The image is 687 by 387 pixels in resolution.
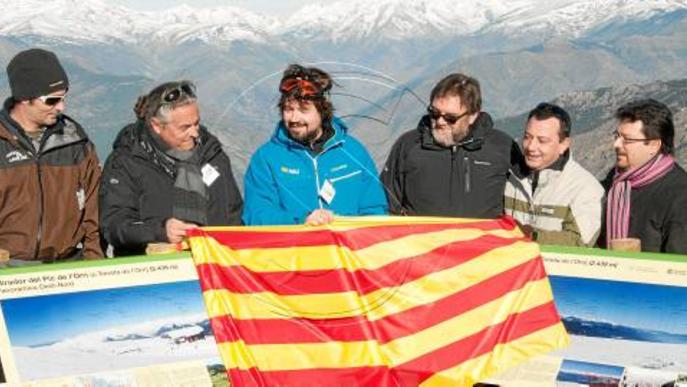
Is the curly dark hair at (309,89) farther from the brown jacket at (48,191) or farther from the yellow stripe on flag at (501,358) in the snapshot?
the yellow stripe on flag at (501,358)

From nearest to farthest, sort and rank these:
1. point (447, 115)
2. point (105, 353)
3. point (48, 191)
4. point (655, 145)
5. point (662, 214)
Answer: point (662, 214), point (105, 353), point (655, 145), point (48, 191), point (447, 115)

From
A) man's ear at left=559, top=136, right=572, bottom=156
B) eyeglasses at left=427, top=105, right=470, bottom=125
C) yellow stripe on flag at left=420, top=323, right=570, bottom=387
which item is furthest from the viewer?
eyeglasses at left=427, top=105, right=470, bottom=125

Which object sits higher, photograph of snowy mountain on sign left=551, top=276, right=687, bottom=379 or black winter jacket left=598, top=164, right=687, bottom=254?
black winter jacket left=598, top=164, right=687, bottom=254

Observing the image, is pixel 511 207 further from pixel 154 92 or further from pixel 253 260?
pixel 154 92

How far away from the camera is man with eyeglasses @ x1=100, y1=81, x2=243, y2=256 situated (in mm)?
7477

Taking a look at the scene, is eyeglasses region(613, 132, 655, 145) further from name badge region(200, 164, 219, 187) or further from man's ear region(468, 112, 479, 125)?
name badge region(200, 164, 219, 187)

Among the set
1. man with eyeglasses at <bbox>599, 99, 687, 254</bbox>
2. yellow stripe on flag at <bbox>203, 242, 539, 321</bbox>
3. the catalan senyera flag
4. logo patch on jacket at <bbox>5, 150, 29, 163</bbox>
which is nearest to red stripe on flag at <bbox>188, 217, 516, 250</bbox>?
the catalan senyera flag

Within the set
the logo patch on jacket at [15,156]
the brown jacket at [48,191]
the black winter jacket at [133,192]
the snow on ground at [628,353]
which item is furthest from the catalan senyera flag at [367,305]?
the logo patch on jacket at [15,156]

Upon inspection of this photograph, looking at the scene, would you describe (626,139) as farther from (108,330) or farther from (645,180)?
(108,330)

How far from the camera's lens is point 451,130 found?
26.6 feet

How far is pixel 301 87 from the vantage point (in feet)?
24.5

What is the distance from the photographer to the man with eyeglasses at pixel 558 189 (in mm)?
7695

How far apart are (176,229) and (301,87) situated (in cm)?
155

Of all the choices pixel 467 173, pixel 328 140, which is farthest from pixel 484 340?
pixel 328 140
